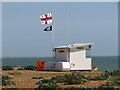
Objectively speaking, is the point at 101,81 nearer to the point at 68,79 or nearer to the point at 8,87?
the point at 68,79

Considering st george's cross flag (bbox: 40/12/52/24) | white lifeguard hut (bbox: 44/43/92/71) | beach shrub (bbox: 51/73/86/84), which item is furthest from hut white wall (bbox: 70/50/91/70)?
beach shrub (bbox: 51/73/86/84)

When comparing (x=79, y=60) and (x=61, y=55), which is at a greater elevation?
(x=61, y=55)

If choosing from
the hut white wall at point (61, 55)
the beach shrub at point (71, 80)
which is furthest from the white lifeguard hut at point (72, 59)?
the beach shrub at point (71, 80)

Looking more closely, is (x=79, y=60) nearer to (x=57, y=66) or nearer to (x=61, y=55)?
(x=61, y=55)

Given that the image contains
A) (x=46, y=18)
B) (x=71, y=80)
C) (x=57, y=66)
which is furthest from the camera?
(x=46, y=18)

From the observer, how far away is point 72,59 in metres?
41.6

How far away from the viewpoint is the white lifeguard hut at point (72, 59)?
136 feet

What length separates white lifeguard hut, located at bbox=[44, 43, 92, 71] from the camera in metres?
41.4

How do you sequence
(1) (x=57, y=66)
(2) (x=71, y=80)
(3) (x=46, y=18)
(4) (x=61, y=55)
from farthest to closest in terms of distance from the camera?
(3) (x=46, y=18) → (4) (x=61, y=55) → (1) (x=57, y=66) → (2) (x=71, y=80)

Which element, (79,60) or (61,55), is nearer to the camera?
(79,60)

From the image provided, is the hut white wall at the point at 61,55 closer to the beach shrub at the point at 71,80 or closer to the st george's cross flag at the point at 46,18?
the st george's cross flag at the point at 46,18

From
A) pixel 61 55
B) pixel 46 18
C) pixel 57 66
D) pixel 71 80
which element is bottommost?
pixel 71 80

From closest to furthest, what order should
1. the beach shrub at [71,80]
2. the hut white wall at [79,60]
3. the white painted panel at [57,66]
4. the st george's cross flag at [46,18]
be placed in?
the beach shrub at [71,80] < the white painted panel at [57,66] < the hut white wall at [79,60] < the st george's cross flag at [46,18]

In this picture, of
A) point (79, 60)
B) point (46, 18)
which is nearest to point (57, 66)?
point (79, 60)
